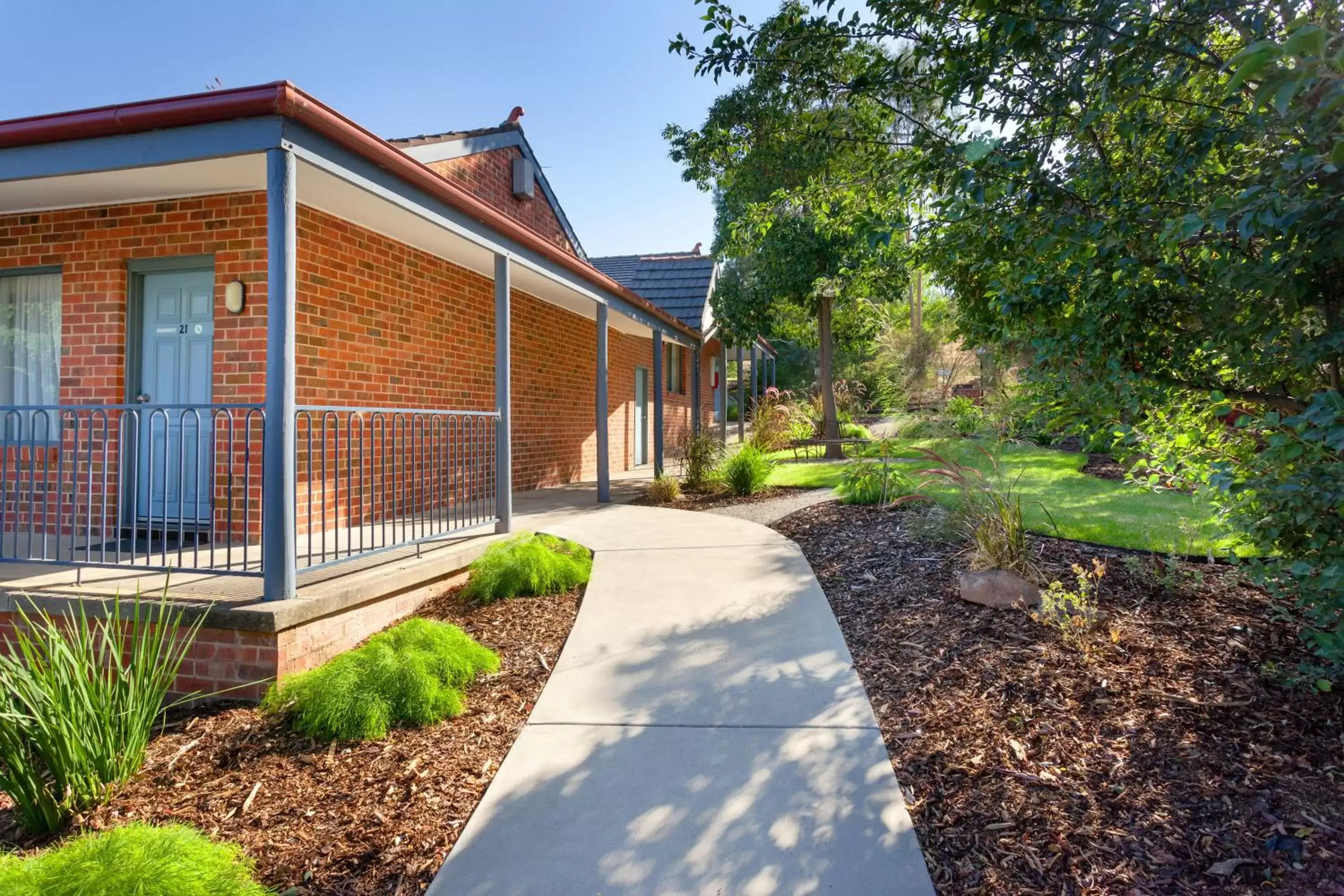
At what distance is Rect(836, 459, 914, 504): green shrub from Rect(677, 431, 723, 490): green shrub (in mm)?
2100

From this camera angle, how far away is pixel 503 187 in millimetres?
9914

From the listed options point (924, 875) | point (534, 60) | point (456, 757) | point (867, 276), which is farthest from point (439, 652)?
point (867, 276)

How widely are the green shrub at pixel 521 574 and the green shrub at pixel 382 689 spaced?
3.91 feet

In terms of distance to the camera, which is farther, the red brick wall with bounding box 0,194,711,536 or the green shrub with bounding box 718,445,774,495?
the green shrub with bounding box 718,445,774,495

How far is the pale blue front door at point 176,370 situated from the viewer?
18.1 ft

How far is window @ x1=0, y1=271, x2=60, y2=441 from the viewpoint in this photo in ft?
19.1

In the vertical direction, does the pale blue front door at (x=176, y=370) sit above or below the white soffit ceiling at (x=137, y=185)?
below

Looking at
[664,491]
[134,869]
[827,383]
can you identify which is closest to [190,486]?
[134,869]

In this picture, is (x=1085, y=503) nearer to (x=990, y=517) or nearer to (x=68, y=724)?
(x=990, y=517)

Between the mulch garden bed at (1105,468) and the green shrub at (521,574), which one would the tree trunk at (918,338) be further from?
the green shrub at (521,574)

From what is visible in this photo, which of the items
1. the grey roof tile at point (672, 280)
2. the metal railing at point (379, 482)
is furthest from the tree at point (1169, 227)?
the grey roof tile at point (672, 280)

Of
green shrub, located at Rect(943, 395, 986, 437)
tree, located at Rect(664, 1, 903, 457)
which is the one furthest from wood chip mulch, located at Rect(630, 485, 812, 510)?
tree, located at Rect(664, 1, 903, 457)

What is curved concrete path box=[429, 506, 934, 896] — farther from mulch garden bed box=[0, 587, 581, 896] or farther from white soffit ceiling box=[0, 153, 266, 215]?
white soffit ceiling box=[0, 153, 266, 215]

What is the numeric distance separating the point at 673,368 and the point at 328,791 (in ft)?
47.5
